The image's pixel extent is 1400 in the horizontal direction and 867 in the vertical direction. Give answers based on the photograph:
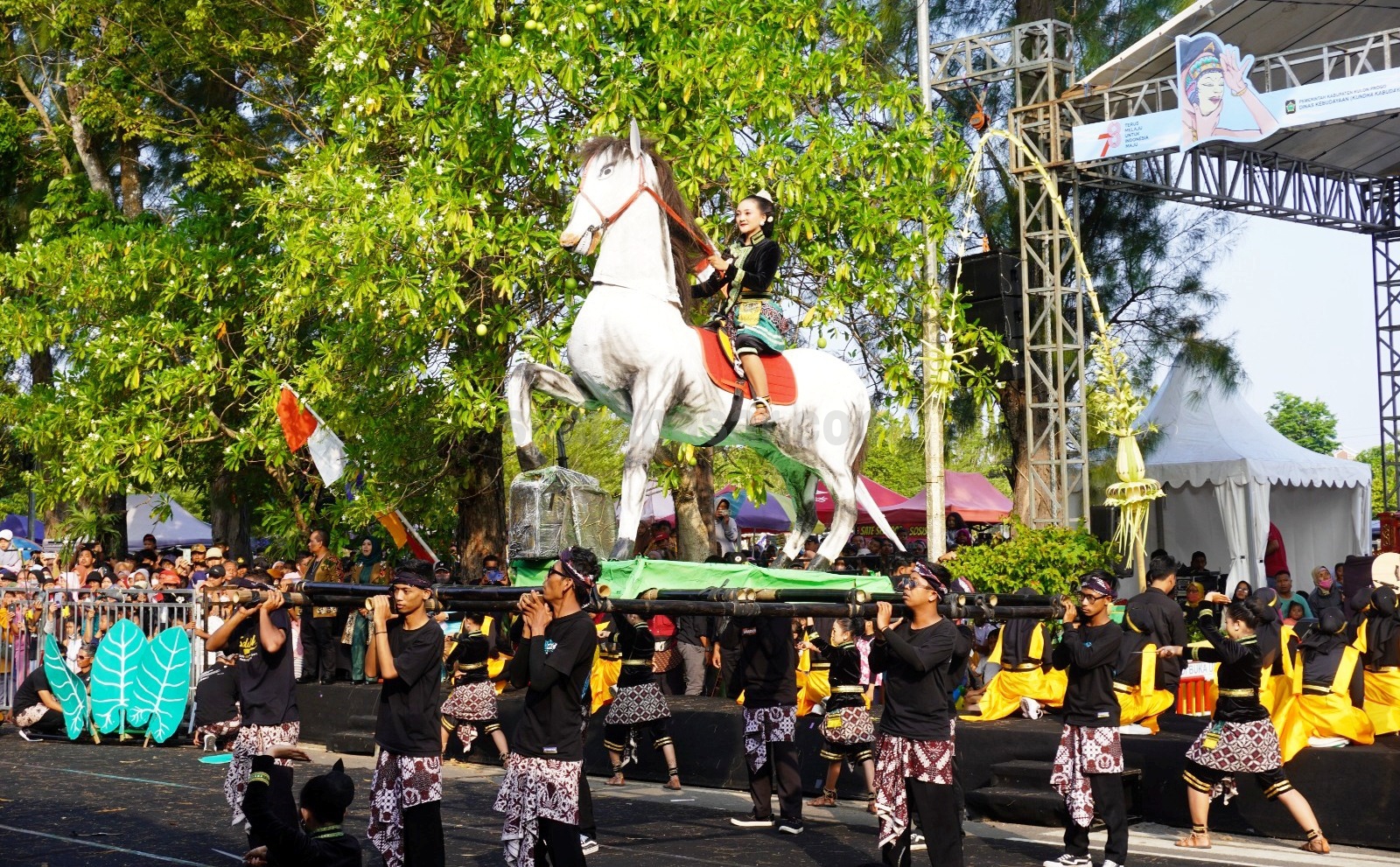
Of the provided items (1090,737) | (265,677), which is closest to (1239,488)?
(1090,737)

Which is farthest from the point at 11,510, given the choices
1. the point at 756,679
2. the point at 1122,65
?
the point at 756,679

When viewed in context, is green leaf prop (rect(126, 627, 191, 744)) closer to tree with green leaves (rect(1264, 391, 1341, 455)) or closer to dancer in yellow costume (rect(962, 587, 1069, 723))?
dancer in yellow costume (rect(962, 587, 1069, 723))

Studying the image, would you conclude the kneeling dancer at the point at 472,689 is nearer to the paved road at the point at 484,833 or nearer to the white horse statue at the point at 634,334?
the paved road at the point at 484,833

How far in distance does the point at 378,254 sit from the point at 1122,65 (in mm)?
8073

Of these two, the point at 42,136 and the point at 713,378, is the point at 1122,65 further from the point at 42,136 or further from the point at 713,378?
the point at 42,136

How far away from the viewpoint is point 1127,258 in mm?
19266

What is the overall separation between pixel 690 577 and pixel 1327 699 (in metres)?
4.28

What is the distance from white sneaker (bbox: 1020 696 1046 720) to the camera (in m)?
10.8

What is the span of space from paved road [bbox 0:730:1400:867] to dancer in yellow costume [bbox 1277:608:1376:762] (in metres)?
0.68

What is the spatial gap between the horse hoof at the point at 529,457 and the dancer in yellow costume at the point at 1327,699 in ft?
15.2

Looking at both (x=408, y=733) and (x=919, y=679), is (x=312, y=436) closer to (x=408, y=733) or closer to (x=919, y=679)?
(x=408, y=733)

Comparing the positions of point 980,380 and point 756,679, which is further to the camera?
point 980,380

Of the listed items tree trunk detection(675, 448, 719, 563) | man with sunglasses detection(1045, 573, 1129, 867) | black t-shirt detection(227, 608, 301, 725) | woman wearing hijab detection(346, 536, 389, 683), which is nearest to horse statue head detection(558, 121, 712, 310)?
black t-shirt detection(227, 608, 301, 725)

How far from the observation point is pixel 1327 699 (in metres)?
9.03
